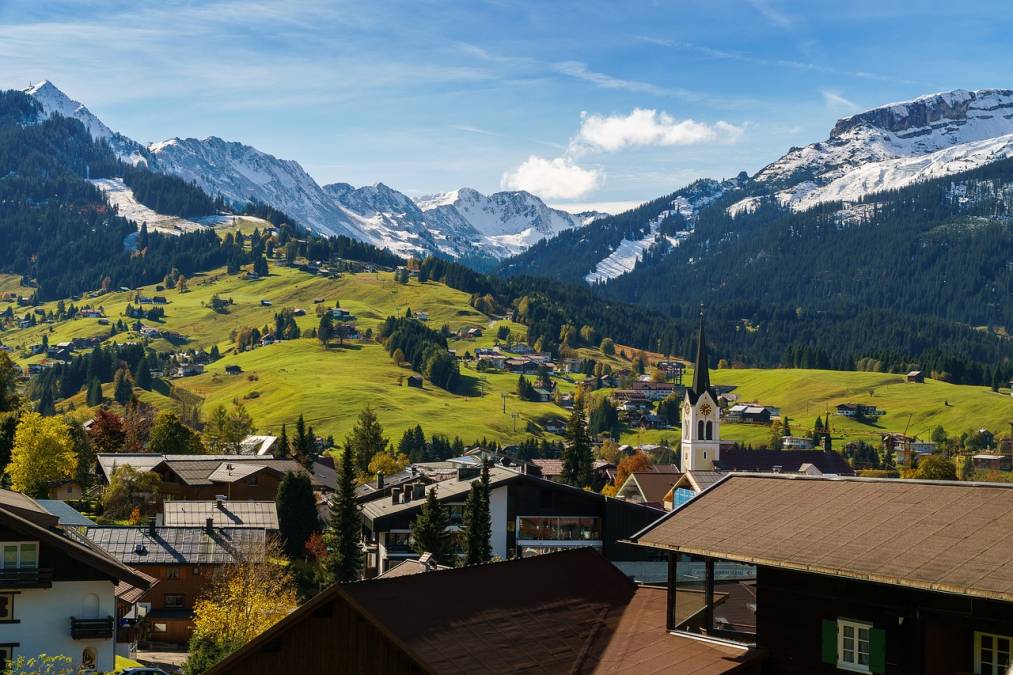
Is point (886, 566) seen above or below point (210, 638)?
above

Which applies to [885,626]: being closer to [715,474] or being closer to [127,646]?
[127,646]

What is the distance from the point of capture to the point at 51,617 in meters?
41.1

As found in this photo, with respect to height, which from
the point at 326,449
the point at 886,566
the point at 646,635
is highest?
the point at 886,566

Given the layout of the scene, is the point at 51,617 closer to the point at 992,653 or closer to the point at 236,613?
the point at 236,613

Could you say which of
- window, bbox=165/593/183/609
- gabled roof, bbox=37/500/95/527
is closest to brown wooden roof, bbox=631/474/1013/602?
gabled roof, bbox=37/500/95/527

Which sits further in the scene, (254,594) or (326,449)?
(326,449)

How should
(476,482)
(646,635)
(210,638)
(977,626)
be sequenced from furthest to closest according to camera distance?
(476,482) < (210,638) < (646,635) < (977,626)

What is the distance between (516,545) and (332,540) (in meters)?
12.6

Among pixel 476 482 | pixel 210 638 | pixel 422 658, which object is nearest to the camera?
pixel 422 658

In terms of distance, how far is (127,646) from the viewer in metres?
59.3

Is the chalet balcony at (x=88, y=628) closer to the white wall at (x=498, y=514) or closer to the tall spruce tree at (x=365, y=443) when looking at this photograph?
the white wall at (x=498, y=514)

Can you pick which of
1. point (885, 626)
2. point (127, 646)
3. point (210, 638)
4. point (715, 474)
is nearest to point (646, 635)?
point (885, 626)

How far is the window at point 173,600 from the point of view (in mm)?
70000

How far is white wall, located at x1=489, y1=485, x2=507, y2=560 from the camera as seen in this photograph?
274 feet
